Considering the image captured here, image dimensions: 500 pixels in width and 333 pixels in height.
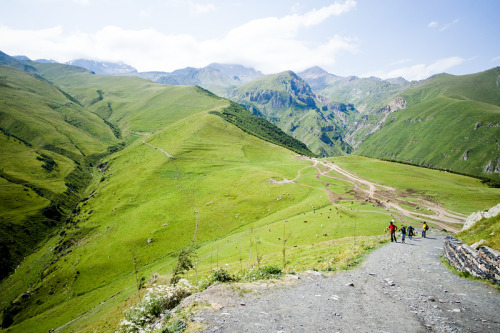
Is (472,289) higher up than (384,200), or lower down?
higher up

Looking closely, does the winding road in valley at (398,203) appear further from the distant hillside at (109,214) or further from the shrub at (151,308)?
the shrub at (151,308)

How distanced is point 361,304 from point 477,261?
10187mm

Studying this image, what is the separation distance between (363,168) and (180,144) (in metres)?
132

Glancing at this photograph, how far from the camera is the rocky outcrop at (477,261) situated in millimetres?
15578

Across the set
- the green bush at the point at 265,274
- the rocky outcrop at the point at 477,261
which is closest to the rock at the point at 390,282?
the rocky outcrop at the point at 477,261

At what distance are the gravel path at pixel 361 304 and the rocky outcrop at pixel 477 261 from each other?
911 millimetres

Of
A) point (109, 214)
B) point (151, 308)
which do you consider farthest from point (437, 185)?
point (109, 214)

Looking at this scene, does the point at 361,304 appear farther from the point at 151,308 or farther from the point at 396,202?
the point at 396,202

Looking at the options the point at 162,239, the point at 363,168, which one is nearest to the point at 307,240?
the point at 162,239

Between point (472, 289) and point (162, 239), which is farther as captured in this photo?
point (162, 239)

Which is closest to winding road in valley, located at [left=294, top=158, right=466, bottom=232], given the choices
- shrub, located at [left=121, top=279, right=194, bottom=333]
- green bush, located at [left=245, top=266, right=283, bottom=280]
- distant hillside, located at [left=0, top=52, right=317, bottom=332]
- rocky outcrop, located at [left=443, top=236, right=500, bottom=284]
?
distant hillside, located at [left=0, top=52, right=317, bottom=332]

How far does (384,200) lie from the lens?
6994 cm

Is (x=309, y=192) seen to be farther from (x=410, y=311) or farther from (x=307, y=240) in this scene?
(x=410, y=311)

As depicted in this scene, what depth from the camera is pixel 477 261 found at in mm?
16969
